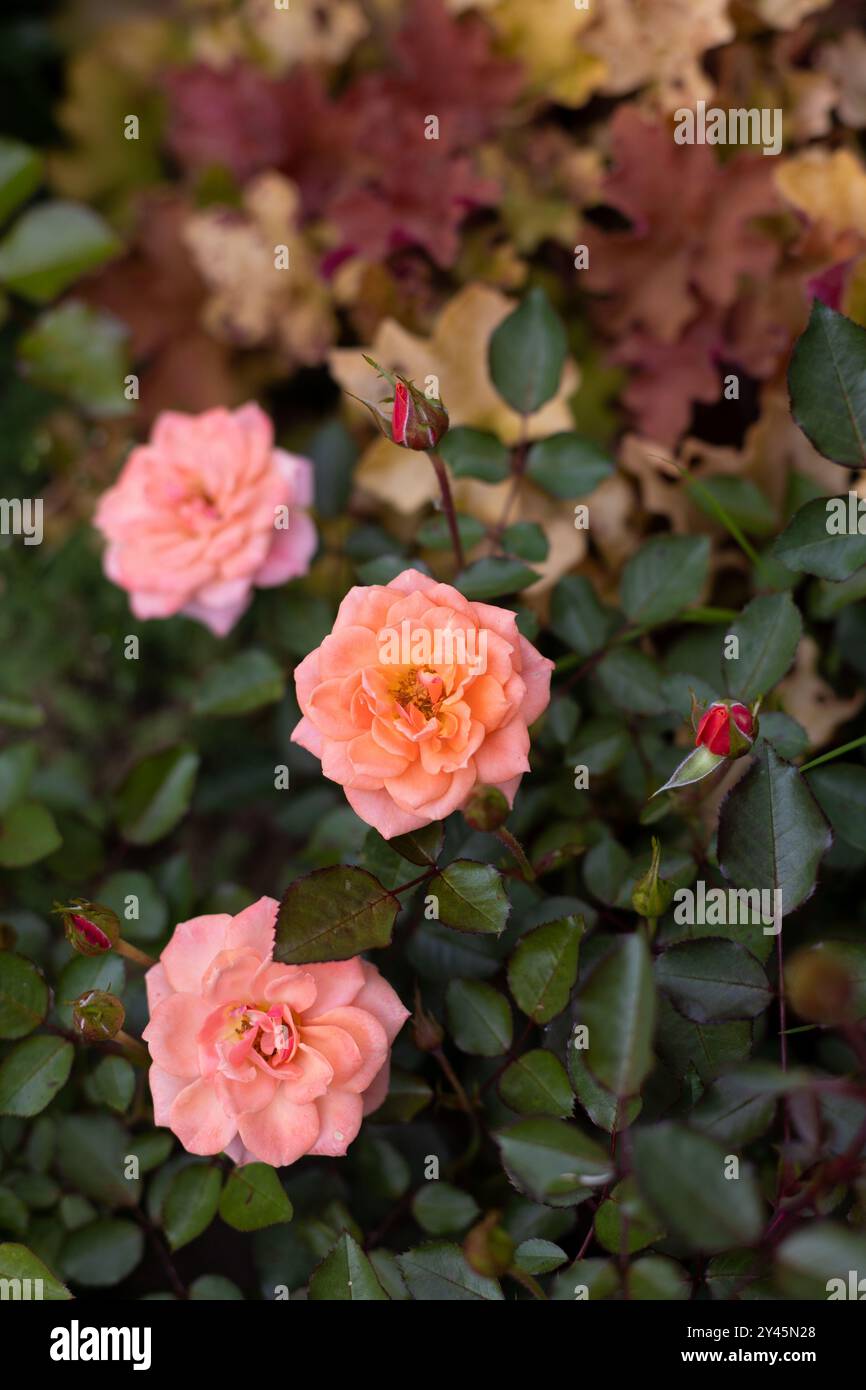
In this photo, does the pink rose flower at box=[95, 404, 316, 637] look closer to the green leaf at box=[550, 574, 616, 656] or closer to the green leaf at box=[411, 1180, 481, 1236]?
the green leaf at box=[550, 574, 616, 656]

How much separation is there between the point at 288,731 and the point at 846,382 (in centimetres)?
42

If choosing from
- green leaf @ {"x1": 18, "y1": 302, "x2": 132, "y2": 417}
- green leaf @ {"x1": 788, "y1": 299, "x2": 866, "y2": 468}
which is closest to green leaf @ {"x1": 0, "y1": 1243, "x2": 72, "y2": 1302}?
green leaf @ {"x1": 788, "y1": 299, "x2": 866, "y2": 468}

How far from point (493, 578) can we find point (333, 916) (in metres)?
0.21

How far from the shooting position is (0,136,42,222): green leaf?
2.75ft

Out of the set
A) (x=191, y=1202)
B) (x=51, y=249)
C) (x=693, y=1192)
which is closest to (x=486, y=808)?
(x=693, y=1192)

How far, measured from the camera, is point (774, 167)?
82 cm

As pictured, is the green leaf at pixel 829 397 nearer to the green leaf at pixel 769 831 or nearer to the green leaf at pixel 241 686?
the green leaf at pixel 769 831

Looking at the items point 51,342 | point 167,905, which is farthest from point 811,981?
point 51,342

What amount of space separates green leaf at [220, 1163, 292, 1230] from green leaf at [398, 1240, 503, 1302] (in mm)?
61

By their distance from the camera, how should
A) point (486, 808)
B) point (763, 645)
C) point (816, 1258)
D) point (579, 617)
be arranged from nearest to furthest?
point (816, 1258) → point (486, 808) → point (763, 645) → point (579, 617)

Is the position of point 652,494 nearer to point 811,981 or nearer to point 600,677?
point 600,677

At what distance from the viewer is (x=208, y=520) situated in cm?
69

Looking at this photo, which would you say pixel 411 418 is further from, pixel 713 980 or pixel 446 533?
pixel 713 980

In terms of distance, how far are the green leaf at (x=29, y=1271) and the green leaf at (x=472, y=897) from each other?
0.77 feet
